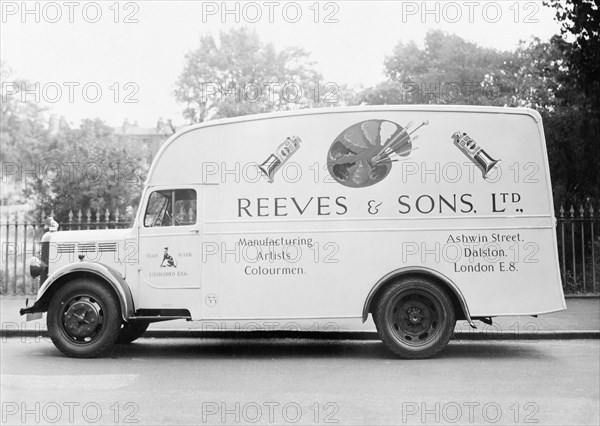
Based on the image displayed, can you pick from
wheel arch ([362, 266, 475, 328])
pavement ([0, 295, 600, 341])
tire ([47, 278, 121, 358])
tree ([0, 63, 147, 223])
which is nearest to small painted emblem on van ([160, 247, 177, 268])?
tire ([47, 278, 121, 358])

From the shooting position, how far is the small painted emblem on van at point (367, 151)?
9.66m

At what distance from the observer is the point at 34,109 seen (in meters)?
41.6

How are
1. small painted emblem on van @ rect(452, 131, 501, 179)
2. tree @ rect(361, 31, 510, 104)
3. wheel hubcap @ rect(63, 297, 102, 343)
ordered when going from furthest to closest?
tree @ rect(361, 31, 510, 104) → wheel hubcap @ rect(63, 297, 102, 343) → small painted emblem on van @ rect(452, 131, 501, 179)

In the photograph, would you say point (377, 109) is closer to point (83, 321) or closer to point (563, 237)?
point (83, 321)

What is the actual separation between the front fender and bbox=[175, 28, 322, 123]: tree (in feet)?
99.2

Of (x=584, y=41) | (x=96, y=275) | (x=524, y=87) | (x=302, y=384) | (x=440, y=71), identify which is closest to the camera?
(x=302, y=384)

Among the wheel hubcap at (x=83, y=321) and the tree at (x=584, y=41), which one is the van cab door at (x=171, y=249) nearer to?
the wheel hubcap at (x=83, y=321)

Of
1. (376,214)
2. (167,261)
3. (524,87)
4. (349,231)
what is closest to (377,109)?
(376,214)

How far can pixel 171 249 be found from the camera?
9906mm

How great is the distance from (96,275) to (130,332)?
136 centimetres

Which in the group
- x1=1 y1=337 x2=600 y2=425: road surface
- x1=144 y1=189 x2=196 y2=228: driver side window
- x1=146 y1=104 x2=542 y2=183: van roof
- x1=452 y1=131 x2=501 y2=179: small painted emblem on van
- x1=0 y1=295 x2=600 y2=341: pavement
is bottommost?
x1=1 y1=337 x2=600 y2=425: road surface

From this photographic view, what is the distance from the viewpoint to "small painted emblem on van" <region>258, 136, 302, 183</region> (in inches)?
385

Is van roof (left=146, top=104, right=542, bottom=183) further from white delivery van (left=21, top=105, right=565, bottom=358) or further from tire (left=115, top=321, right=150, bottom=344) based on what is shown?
tire (left=115, top=321, right=150, bottom=344)

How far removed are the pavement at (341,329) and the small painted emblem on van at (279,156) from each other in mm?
2113
